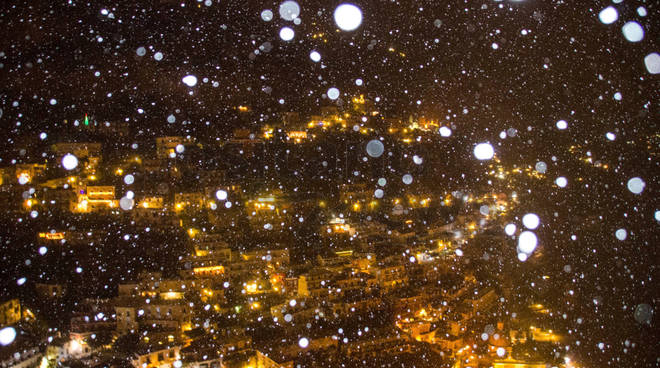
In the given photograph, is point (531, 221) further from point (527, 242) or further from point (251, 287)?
point (251, 287)

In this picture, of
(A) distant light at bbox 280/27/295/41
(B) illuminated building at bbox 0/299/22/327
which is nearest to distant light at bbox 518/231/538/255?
(B) illuminated building at bbox 0/299/22/327

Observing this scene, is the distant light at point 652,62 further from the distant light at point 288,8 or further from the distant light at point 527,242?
the distant light at point 288,8

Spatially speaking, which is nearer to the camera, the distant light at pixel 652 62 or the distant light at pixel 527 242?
the distant light at pixel 652 62

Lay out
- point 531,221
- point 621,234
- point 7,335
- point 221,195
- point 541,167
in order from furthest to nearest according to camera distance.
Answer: point 541,167, point 531,221, point 621,234, point 221,195, point 7,335

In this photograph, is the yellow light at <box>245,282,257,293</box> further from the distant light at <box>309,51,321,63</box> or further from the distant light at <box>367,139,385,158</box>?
the distant light at <box>309,51,321,63</box>

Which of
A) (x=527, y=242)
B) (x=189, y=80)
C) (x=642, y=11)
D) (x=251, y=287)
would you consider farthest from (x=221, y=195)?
(x=642, y=11)

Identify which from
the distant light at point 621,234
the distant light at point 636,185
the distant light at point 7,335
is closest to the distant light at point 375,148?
the distant light at point 621,234
